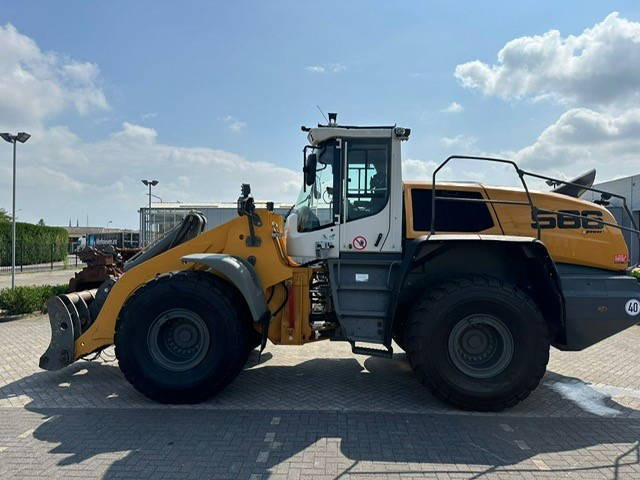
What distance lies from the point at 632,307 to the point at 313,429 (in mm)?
3669

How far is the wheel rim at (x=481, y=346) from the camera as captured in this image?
15.5 feet

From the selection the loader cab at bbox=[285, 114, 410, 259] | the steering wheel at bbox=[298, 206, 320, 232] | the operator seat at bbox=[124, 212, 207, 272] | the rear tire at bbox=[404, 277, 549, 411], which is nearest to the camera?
the rear tire at bbox=[404, 277, 549, 411]

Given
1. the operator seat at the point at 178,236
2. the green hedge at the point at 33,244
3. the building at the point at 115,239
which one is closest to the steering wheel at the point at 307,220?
the operator seat at the point at 178,236

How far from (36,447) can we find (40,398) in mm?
1350

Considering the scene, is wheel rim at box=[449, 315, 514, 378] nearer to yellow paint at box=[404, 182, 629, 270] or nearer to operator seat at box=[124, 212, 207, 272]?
yellow paint at box=[404, 182, 629, 270]

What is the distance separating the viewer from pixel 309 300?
537 centimetres

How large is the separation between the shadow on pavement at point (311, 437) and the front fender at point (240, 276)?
106cm

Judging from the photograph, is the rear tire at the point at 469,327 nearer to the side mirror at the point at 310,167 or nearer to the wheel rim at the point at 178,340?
the side mirror at the point at 310,167

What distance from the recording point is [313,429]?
425 cm

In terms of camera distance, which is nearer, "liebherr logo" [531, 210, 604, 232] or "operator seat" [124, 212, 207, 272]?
"liebherr logo" [531, 210, 604, 232]

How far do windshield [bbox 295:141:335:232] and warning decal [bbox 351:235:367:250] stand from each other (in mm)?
358

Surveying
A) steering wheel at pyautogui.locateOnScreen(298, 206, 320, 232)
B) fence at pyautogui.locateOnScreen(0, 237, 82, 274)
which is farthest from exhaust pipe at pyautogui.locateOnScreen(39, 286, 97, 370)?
fence at pyautogui.locateOnScreen(0, 237, 82, 274)

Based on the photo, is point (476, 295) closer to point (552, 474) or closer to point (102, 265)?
point (552, 474)

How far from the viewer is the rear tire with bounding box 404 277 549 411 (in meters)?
4.63
